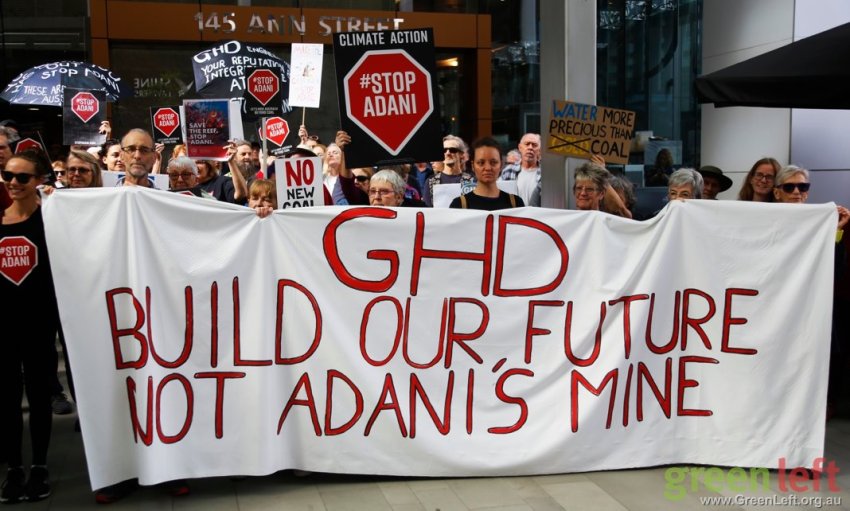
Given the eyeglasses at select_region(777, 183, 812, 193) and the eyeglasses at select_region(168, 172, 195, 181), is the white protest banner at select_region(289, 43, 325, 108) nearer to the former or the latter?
the eyeglasses at select_region(168, 172, 195, 181)

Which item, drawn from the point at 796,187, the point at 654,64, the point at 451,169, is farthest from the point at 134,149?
the point at 654,64

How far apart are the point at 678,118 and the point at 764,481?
29.1 ft

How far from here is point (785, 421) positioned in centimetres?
495

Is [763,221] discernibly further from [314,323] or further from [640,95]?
[640,95]

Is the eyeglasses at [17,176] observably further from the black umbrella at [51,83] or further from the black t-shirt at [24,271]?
the black umbrella at [51,83]

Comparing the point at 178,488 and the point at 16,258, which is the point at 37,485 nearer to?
the point at 178,488

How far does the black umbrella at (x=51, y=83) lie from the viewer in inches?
405

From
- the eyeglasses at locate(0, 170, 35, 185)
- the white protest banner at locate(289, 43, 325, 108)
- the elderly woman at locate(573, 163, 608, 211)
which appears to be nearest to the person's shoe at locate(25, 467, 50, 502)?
the eyeglasses at locate(0, 170, 35, 185)

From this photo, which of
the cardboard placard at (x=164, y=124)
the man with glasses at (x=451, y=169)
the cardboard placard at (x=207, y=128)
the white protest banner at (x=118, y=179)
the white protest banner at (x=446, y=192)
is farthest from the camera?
the cardboard placard at (x=164, y=124)

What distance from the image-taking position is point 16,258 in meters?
4.57

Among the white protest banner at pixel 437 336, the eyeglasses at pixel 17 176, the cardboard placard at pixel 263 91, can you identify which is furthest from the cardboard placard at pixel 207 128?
the white protest banner at pixel 437 336

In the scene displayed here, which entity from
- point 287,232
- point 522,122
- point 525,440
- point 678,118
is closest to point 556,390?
point 525,440

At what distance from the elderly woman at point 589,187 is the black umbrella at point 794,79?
171 cm

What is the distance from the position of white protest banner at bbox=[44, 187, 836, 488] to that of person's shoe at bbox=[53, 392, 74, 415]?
2.17 metres
